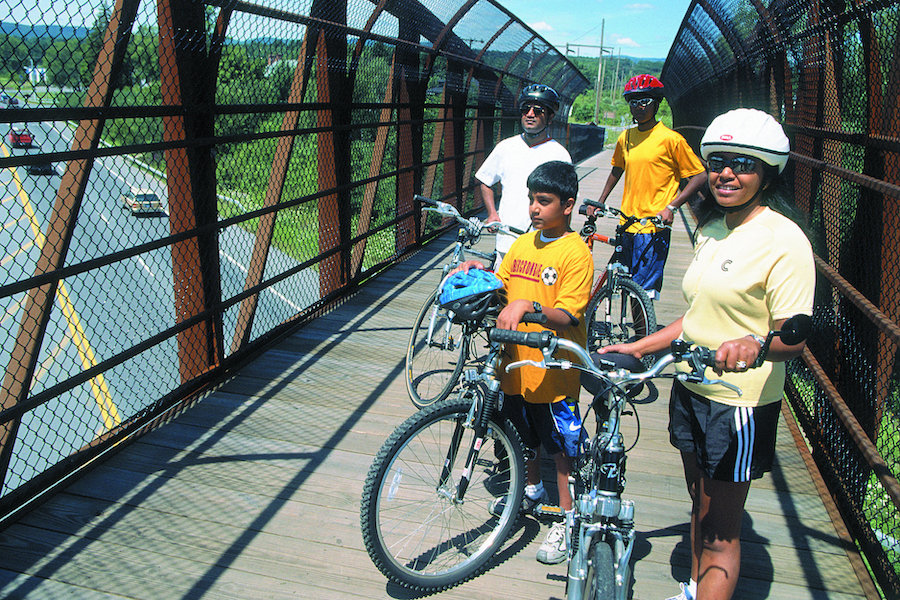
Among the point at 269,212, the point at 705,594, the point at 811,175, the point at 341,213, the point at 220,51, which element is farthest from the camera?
the point at 341,213

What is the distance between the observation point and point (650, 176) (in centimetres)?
492

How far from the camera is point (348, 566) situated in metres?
2.99

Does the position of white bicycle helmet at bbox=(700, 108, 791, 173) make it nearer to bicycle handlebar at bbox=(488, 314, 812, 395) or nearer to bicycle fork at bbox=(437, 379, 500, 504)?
bicycle handlebar at bbox=(488, 314, 812, 395)

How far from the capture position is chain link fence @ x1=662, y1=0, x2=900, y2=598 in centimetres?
333

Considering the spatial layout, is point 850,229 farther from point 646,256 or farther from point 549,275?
point 549,275

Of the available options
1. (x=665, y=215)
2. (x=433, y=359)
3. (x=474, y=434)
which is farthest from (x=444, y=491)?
(x=665, y=215)

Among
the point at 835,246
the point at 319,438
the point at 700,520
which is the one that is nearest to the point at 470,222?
the point at 319,438

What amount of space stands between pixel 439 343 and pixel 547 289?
5.40 ft

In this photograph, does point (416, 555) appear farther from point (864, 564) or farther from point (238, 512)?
point (864, 564)

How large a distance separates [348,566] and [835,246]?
335 cm

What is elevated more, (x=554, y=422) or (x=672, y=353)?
(x=672, y=353)

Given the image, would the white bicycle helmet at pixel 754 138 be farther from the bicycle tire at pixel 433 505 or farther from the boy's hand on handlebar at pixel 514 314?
the bicycle tire at pixel 433 505

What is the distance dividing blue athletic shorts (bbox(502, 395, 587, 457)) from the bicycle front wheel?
206cm

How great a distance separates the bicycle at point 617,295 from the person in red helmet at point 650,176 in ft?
0.30
